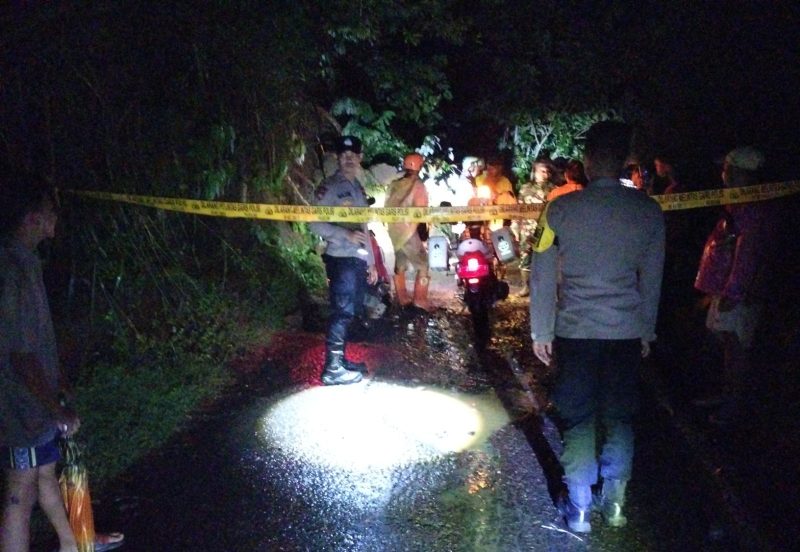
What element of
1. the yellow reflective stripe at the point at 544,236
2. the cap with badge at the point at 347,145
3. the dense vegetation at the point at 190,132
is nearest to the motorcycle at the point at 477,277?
the dense vegetation at the point at 190,132

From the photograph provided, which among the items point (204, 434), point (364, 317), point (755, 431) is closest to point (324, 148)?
point (364, 317)

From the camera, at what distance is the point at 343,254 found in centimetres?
588

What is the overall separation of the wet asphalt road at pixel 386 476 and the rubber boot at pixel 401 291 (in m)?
2.44

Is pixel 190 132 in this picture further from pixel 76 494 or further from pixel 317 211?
pixel 76 494

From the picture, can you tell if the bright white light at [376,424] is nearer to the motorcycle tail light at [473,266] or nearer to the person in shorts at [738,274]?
the person in shorts at [738,274]

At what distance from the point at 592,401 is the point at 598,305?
1.74 feet

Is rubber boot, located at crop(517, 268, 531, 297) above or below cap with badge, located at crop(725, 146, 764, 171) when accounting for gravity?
below

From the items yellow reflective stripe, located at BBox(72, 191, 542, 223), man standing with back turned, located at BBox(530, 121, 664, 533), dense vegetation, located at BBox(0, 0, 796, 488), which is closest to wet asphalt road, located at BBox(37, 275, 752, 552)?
man standing with back turned, located at BBox(530, 121, 664, 533)

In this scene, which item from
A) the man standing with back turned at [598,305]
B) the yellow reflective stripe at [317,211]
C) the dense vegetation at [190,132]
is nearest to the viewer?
the man standing with back turned at [598,305]

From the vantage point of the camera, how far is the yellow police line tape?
5039 millimetres

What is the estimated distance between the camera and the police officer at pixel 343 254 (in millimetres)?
5824

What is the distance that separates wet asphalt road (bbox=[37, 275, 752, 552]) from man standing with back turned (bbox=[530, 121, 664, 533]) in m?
0.41

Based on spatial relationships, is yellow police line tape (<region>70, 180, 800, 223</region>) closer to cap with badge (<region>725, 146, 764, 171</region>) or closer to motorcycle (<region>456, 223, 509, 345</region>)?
cap with badge (<region>725, 146, 764, 171</region>)

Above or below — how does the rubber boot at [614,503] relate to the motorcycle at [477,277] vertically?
below
